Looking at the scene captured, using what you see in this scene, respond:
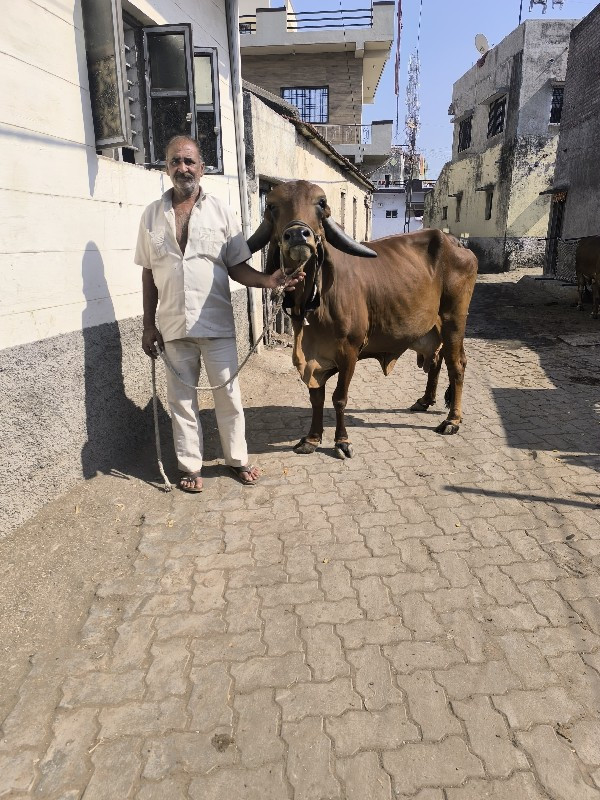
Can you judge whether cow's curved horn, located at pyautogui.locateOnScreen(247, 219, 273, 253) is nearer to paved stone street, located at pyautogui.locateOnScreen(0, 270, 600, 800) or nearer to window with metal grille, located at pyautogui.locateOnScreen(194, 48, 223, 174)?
paved stone street, located at pyautogui.locateOnScreen(0, 270, 600, 800)

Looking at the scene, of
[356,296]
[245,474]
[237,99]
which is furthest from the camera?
[237,99]

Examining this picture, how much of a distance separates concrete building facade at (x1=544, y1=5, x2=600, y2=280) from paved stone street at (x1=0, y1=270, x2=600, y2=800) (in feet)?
39.9

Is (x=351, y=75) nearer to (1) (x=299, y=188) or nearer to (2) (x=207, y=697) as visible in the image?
(1) (x=299, y=188)

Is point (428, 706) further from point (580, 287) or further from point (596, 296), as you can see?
point (580, 287)

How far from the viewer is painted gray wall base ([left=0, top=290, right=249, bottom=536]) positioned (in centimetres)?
314

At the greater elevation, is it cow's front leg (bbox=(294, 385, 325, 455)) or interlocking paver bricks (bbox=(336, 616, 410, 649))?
cow's front leg (bbox=(294, 385, 325, 455))

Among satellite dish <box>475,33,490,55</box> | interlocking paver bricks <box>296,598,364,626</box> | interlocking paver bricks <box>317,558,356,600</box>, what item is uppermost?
satellite dish <box>475,33,490,55</box>

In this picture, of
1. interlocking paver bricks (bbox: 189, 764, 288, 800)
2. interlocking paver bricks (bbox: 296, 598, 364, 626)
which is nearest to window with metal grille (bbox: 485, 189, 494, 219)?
interlocking paver bricks (bbox: 296, 598, 364, 626)

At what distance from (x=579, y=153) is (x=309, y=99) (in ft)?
36.8

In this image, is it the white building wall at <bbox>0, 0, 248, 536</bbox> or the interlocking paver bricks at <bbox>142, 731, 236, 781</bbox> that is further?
the white building wall at <bbox>0, 0, 248, 536</bbox>

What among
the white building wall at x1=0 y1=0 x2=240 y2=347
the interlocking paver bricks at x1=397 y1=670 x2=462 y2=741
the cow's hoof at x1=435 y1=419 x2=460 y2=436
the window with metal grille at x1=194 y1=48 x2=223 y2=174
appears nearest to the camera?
the interlocking paver bricks at x1=397 y1=670 x2=462 y2=741

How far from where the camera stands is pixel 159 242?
3.50 m

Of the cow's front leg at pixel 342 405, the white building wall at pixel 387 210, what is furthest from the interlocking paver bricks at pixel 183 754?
the white building wall at pixel 387 210

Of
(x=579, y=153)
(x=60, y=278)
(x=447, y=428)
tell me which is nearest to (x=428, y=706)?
(x=447, y=428)
